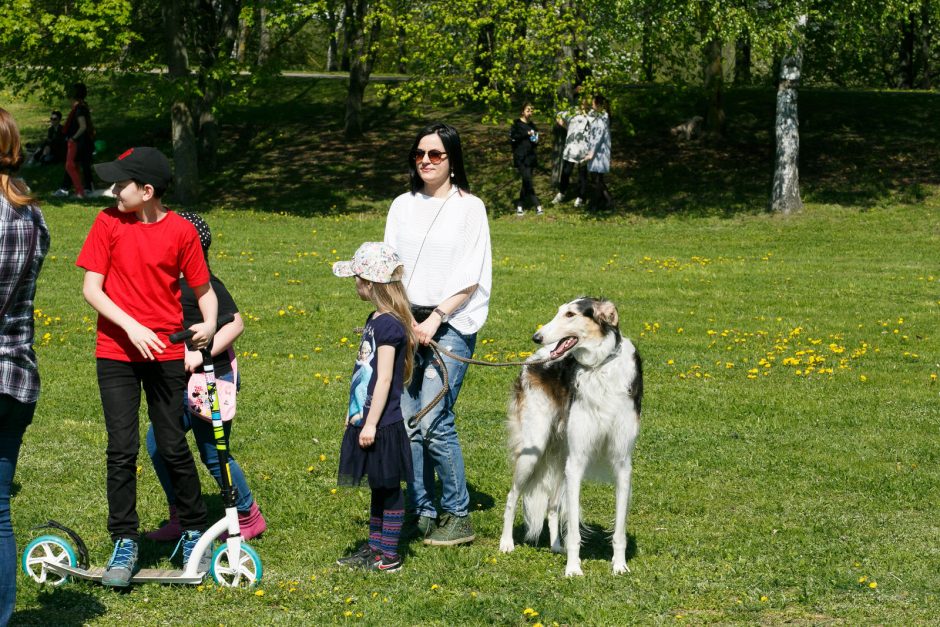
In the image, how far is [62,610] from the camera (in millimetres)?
5430

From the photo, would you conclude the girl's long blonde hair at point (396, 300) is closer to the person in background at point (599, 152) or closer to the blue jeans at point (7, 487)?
the blue jeans at point (7, 487)

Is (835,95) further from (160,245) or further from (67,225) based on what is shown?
(160,245)

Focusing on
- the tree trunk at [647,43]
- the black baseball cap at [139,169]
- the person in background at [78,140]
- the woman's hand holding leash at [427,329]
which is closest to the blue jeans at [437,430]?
the woman's hand holding leash at [427,329]

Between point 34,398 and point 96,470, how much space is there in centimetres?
357

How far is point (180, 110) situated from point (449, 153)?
19.2 m

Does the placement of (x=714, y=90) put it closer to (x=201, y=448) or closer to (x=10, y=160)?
(x=201, y=448)

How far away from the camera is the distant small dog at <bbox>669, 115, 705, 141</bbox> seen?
28500 mm

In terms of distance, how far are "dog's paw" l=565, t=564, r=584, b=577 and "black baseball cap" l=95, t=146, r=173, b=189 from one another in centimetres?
293

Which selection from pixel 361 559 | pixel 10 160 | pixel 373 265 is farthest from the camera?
pixel 361 559

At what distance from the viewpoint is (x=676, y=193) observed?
2478cm

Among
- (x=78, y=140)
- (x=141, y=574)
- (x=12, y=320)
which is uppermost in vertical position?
(x=12, y=320)

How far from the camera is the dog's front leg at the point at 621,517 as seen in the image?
6164mm

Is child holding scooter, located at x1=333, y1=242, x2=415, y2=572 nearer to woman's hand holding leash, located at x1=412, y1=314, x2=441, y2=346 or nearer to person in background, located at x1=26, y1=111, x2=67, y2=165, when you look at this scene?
woman's hand holding leash, located at x1=412, y1=314, x2=441, y2=346

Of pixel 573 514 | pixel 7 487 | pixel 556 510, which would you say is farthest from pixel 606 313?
pixel 7 487
